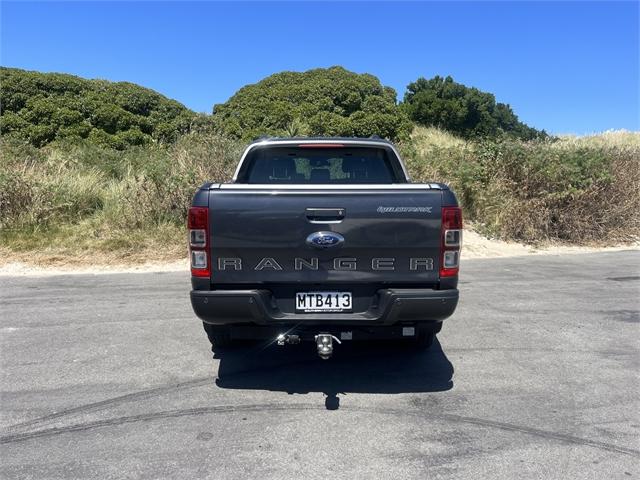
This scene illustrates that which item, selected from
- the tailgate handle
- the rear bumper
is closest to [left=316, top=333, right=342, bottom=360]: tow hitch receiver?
the rear bumper

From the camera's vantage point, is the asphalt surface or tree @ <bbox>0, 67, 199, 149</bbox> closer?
the asphalt surface

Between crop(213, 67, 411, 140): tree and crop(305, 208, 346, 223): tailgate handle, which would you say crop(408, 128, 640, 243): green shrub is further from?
crop(305, 208, 346, 223): tailgate handle

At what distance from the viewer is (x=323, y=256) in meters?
3.80

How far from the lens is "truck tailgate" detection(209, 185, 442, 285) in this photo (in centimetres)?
374

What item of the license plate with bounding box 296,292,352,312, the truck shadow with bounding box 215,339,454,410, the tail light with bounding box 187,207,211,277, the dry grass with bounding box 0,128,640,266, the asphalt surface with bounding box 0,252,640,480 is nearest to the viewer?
the asphalt surface with bounding box 0,252,640,480

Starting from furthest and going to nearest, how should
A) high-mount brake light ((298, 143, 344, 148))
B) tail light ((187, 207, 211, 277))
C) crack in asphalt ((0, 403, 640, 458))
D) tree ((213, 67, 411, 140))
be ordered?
tree ((213, 67, 411, 140)), high-mount brake light ((298, 143, 344, 148)), tail light ((187, 207, 211, 277)), crack in asphalt ((0, 403, 640, 458))

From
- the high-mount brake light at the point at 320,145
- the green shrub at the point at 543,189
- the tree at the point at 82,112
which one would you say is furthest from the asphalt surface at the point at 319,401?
the tree at the point at 82,112

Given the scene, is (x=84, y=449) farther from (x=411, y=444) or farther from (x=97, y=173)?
(x=97, y=173)

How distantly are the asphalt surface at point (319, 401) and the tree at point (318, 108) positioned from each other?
13.9 meters

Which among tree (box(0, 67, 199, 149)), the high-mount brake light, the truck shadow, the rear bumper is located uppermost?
tree (box(0, 67, 199, 149))

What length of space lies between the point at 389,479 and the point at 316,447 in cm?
53

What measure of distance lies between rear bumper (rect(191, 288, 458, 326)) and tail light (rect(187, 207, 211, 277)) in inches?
6.6

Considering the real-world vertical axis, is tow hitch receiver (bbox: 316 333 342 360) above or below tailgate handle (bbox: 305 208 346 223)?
below

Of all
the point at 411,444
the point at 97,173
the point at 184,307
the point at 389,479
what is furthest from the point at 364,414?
the point at 97,173
